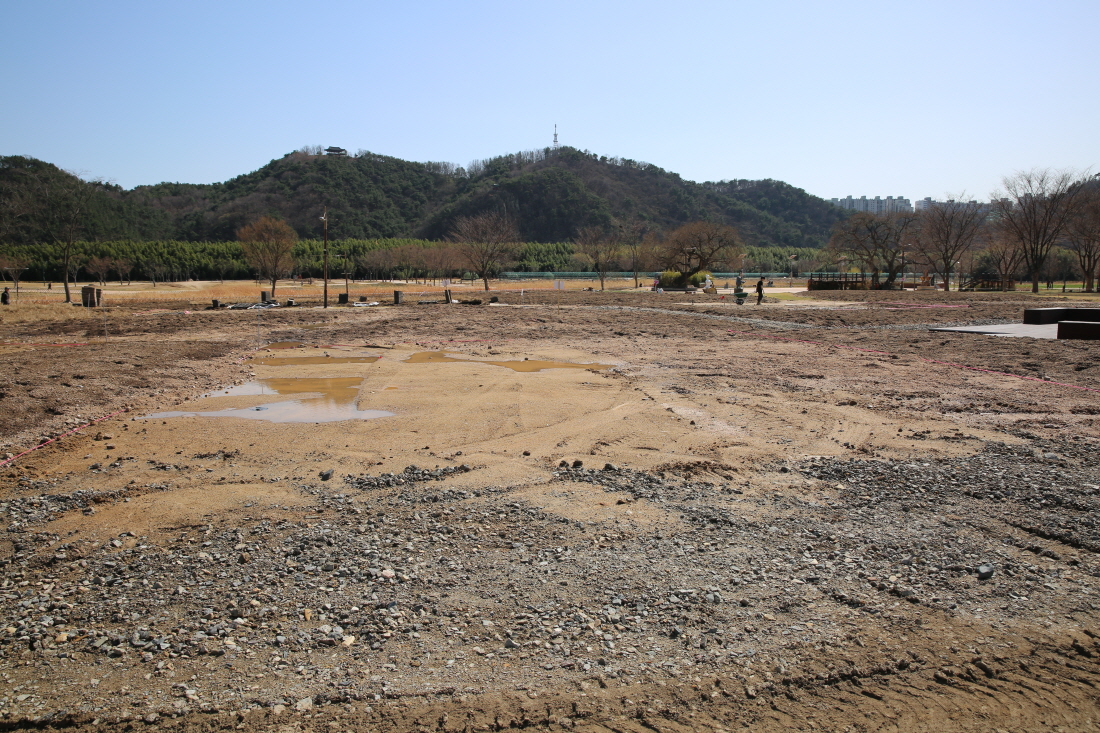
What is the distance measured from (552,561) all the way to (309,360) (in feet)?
48.5

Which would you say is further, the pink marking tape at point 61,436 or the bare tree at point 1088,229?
the bare tree at point 1088,229

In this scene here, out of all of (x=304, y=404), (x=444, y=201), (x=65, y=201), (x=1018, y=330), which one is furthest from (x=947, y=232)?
(x=444, y=201)

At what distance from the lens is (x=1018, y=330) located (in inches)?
877

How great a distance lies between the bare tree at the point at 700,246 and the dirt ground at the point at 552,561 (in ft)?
173

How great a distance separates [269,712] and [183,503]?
382 cm

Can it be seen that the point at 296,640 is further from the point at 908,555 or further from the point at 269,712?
the point at 908,555

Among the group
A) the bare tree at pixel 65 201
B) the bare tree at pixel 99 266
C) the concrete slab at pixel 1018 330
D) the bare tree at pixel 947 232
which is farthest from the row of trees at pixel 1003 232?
the bare tree at pixel 99 266

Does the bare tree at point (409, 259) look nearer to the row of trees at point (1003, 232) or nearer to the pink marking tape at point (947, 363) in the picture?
the row of trees at point (1003, 232)

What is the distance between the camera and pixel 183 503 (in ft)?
21.7

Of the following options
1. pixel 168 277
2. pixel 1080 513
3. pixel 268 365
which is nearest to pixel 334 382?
pixel 268 365

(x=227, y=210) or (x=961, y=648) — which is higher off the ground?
(x=227, y=210)

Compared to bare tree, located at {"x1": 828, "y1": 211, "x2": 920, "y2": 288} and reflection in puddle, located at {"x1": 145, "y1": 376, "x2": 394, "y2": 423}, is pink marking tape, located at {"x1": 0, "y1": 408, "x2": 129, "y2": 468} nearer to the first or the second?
reflection in puddle, located at {"x1": 145, "y1": 376, "x2": 394, "y2": 423}

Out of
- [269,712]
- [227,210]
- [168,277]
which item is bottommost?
[269,712]

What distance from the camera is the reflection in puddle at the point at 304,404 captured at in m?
11.0
